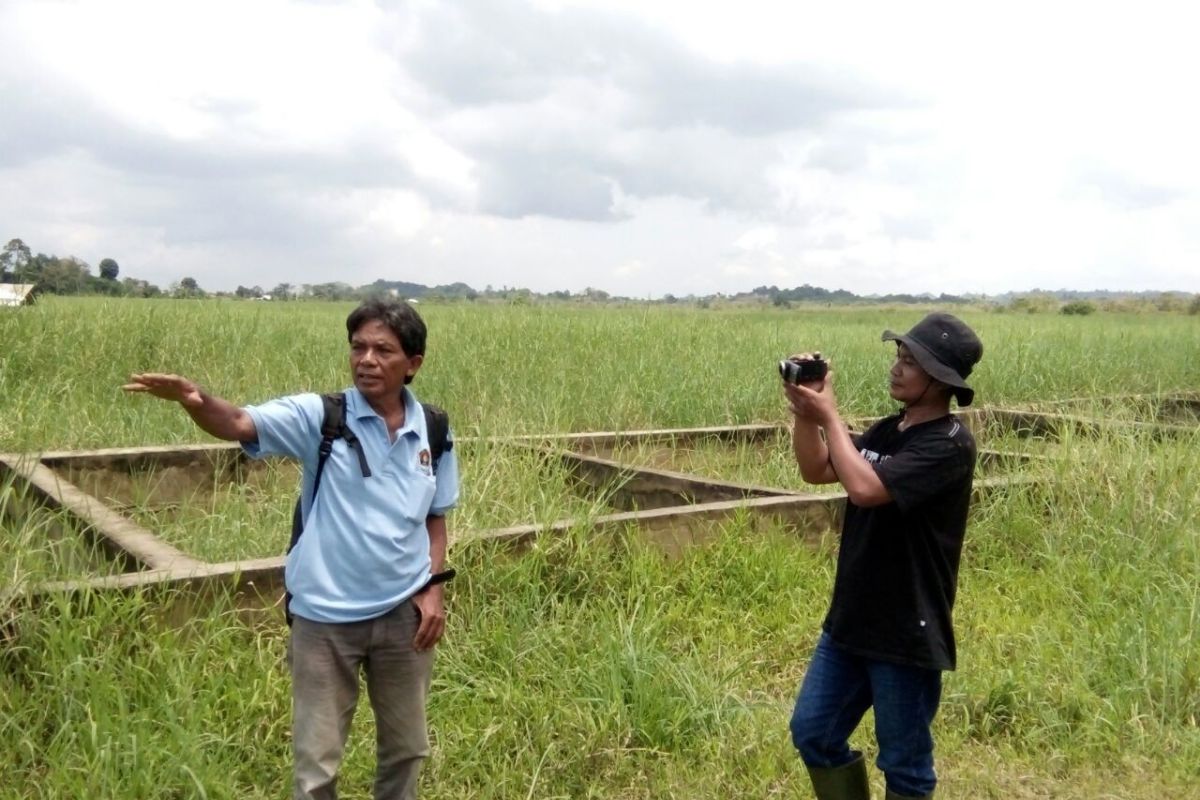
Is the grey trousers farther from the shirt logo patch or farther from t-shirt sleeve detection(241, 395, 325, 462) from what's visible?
the shirt logo patch

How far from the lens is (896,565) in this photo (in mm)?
2785

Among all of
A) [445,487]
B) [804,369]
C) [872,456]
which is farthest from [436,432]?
[872,456]

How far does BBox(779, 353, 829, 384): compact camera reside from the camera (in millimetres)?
2662

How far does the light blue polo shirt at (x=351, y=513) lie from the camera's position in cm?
255

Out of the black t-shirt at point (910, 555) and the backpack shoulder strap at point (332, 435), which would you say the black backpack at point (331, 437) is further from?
the black t-shirt at point (910, 555)

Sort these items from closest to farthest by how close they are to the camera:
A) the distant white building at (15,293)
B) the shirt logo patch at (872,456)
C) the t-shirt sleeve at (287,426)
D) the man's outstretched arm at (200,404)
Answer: the man's outstretched arm at (200,404)
the t-shirt sleeve at (287,426)
the shirt logo patch at (872,456)
the distant white building at (15,293)

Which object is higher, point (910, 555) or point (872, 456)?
point (872, 456)

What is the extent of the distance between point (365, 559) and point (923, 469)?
1.27 meters

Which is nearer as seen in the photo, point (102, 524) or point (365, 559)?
point (365, 559)

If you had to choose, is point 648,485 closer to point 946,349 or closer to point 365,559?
point 946,349

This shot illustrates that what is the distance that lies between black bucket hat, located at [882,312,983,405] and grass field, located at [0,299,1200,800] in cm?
134

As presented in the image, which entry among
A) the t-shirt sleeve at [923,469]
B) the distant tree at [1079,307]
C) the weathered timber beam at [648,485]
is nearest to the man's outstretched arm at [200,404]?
the t-shirt sleeve at [923,469]

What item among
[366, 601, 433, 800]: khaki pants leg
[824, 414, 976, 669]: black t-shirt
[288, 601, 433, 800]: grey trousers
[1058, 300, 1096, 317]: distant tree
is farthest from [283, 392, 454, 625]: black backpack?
[1058, 300, 1096, 317]: distant tree

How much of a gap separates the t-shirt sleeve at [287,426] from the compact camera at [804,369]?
3.38ft
